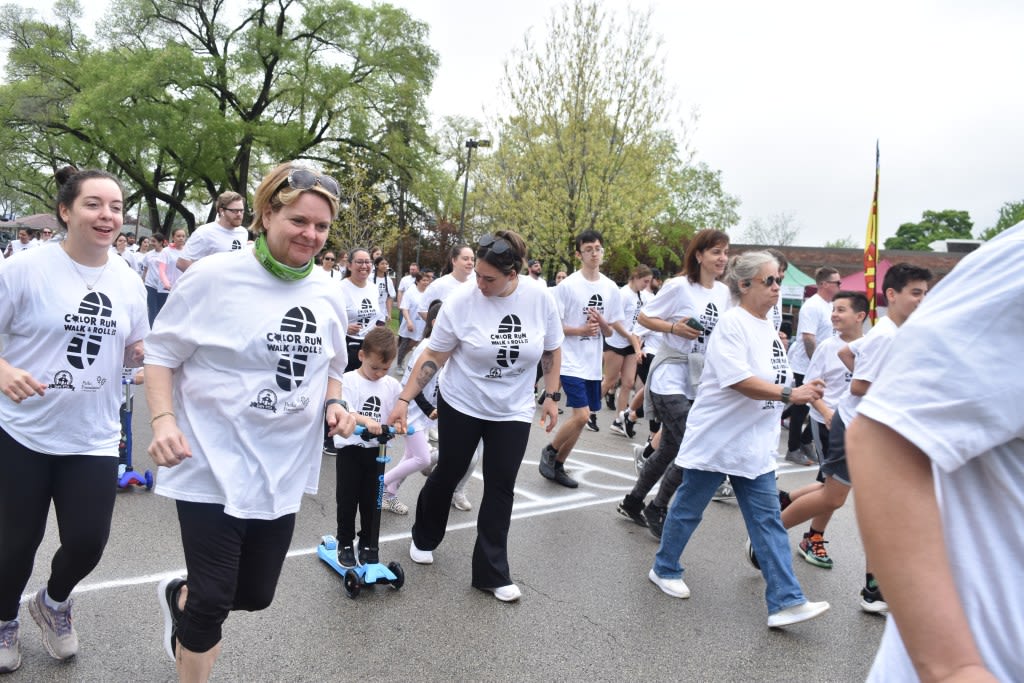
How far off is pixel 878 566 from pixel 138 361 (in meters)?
3.20

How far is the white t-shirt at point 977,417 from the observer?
103cm

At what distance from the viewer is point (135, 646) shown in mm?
3307

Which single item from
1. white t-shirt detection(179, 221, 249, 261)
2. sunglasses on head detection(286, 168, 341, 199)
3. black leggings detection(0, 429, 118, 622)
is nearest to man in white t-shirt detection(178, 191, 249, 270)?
white t-shirt detection(179, 221, 249, 261)

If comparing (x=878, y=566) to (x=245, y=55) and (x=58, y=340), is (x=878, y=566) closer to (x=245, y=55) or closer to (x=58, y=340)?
(x=58, y=340)

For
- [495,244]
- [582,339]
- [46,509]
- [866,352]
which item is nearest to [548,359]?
[495,244]

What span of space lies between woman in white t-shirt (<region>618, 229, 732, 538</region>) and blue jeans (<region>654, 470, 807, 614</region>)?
0.99 metres

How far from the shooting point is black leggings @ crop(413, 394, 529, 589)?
4.23 m

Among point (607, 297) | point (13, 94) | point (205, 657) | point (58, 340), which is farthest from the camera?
point (13, 94)

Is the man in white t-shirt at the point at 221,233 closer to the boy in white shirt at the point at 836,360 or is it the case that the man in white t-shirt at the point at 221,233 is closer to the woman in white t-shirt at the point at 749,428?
the woman in white t-shirt at the point at 749,428

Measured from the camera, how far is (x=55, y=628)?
10.2 ft

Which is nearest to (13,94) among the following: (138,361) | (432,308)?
(432,308)

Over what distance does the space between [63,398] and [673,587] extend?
3331mm

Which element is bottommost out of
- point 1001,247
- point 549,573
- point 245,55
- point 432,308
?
point 549,573

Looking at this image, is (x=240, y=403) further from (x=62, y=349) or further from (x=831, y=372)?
(x=831, y=372)
